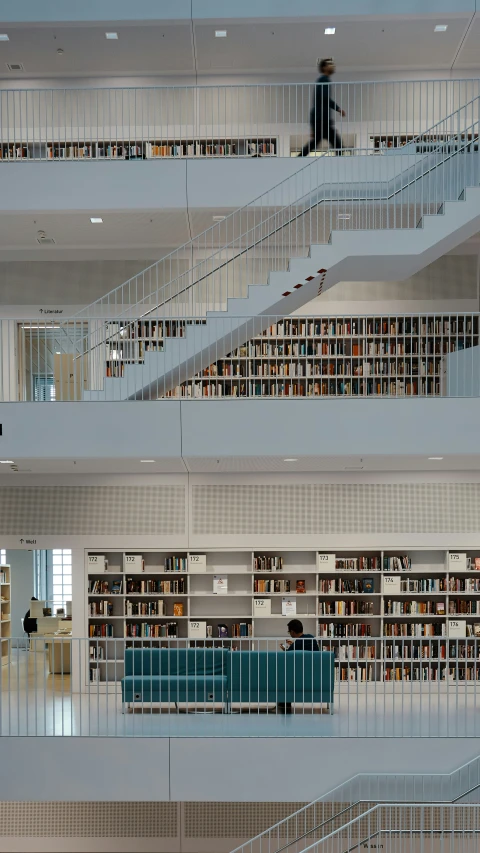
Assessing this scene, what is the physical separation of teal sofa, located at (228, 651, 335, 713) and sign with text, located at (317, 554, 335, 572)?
266cm

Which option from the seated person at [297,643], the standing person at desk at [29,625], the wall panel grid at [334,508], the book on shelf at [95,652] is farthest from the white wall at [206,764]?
the standing person at desk at [29,625]

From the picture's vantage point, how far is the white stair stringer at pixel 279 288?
31.0ft

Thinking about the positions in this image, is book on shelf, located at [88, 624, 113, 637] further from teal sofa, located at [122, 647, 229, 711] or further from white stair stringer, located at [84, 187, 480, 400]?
white stair stringer, located at [84, 187, 480, 400]

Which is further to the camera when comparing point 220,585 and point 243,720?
point 220,585

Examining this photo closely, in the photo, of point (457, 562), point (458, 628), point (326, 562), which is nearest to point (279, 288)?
point (326, 562)

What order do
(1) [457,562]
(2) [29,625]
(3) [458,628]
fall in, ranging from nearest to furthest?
(3) [458,628]
(1) [457,562]
(2) [29,625]

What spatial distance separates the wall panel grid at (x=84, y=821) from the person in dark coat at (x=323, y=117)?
8.84 m

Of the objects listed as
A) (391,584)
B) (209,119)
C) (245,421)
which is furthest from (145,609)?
(209,119)

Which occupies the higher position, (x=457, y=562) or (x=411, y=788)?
(x=457, y=562)

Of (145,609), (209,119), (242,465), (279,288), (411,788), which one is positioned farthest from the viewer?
(209,119)

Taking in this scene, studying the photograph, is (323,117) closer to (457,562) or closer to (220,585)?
(457,562)

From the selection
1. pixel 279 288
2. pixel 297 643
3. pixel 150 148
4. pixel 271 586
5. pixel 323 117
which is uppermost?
pixel 323 117

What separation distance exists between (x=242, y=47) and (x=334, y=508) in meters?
6.56

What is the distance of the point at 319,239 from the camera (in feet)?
36.6
